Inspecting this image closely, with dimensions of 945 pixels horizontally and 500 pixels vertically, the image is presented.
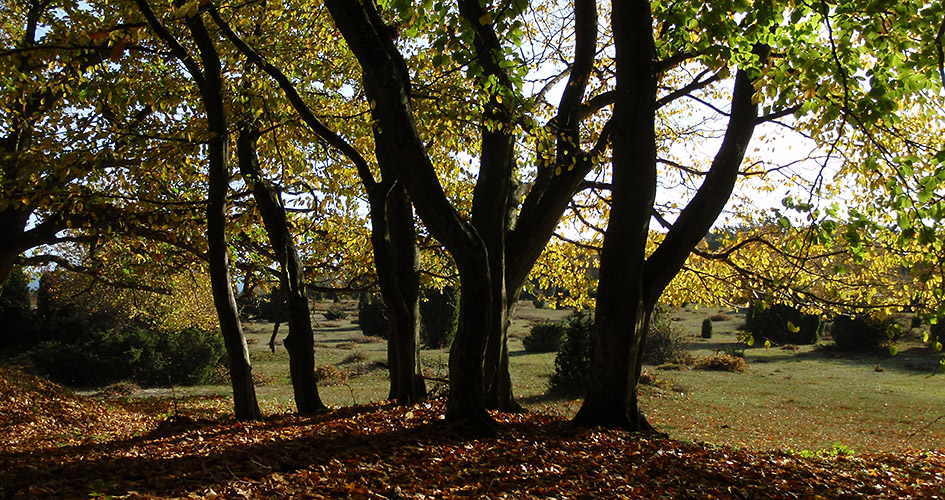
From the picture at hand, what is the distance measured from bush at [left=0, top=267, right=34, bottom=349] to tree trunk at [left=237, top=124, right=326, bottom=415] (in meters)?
22.0

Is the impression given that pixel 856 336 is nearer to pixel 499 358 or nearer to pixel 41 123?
pixel 499 358

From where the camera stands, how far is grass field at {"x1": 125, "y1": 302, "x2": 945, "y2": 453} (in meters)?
15.0

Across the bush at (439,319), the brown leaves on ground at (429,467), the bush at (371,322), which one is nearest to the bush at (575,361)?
the bush at (439,319)

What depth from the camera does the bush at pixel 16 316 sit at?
25.4m

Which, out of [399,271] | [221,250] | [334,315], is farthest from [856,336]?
[334,315]

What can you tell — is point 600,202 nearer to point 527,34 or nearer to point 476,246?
point 527,34

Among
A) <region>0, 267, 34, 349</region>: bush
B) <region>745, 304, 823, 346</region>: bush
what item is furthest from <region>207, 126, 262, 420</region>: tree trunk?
<region>745, 304, 823, 346</region>: bush

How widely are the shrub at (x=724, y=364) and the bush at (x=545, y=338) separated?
22.3 ft

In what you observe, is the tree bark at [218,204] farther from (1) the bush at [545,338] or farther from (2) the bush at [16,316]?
(1) the bush at [545,338]

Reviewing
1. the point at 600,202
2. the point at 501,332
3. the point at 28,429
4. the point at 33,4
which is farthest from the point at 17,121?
the point at 600,202

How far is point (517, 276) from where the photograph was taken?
788 centimetres

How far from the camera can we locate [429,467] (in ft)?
16.0

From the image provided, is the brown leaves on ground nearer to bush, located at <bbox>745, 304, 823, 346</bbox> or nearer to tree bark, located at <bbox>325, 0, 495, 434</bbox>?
tree bark, located at <bbox>325, 0, 495, 434</bbox>

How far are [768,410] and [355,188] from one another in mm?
13960
